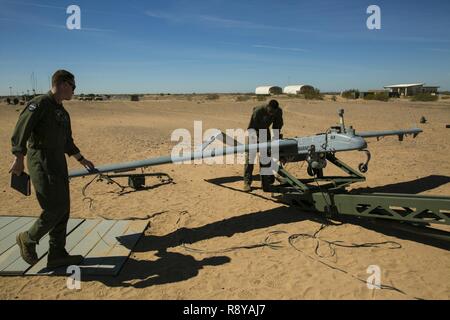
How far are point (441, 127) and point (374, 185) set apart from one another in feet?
46.1

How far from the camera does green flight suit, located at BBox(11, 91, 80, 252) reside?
4.25 metres

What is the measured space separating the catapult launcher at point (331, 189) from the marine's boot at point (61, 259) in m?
1.34

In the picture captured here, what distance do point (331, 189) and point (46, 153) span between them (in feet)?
17.8

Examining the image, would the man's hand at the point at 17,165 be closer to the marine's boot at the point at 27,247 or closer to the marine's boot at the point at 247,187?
the marine's boot at the point at 27,247

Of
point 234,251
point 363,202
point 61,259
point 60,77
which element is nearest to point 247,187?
point 234,251

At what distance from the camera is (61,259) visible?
507cm

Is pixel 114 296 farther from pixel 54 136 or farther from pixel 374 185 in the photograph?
pixel 374 185

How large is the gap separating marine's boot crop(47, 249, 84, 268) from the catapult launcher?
1.34 metres

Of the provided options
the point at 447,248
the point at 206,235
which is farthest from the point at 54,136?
the point at 447,248

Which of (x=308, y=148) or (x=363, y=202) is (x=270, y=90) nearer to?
(x=308, y=148)

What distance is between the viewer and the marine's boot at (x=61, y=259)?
5012 millimetres

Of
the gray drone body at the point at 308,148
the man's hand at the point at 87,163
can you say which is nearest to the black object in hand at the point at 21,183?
the man's hand at the point at 87,163

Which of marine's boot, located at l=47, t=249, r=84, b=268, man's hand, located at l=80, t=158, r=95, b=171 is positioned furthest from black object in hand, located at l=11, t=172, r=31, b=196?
marine's boot, located at l=47, t=249, r=84, b=268
